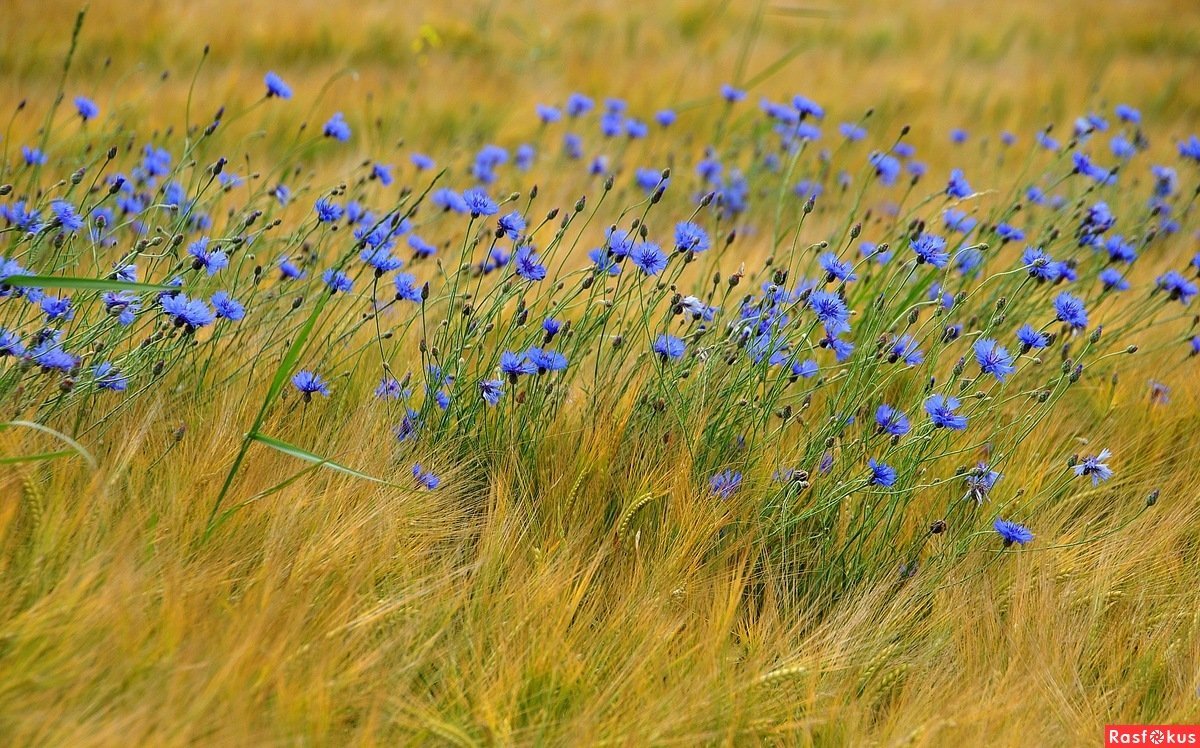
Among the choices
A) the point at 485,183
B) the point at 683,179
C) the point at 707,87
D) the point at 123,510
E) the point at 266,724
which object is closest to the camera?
the point at 266,724

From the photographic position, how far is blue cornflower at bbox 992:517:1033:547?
6.12 feet

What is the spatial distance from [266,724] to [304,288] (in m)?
1.22

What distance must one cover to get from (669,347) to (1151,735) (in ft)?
3.41

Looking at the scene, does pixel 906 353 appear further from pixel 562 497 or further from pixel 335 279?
pixel 335 279

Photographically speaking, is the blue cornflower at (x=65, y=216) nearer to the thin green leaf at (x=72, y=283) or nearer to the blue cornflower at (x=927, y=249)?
the thin green leaf at (x=72, y=283)

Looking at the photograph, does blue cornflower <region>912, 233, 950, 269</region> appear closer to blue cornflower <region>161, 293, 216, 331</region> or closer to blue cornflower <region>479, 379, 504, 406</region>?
blue cornflower <region>479, 379, 504, 406</region>

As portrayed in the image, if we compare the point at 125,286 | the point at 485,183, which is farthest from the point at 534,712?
the point at 485,183

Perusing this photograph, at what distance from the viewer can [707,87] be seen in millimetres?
4879

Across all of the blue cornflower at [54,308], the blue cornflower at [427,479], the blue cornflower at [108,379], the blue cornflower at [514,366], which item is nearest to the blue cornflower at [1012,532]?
the blue cornflower at [514,366]

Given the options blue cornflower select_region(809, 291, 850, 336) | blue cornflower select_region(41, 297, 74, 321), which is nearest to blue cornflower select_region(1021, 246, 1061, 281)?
blue cornflower select_region(809, 291, 850, 336)

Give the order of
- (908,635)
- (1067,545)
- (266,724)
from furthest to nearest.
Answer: (1067,545) → (908,635) → (266,724)

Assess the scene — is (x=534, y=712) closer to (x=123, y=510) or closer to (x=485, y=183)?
(x=123, y=510)

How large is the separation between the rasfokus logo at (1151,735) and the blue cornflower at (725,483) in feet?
2.36

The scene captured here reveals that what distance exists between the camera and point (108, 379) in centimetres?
179
